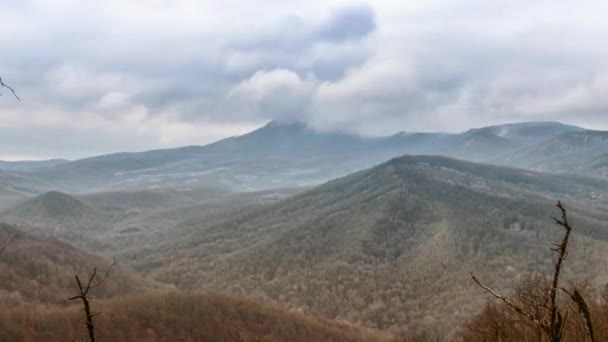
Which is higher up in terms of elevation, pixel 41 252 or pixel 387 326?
pixel 41 252

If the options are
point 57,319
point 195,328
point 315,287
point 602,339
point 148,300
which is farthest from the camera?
point 315,287

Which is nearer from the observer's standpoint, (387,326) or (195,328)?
(195,328)

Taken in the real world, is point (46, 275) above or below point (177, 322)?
above

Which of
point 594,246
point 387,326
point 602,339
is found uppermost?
point 602,339

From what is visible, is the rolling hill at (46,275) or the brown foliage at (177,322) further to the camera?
the rolling hill at (46,275)

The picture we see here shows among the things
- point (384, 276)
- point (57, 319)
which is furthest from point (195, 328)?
point (384, 276)

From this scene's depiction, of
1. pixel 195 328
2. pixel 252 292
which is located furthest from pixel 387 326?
pixel 195 328

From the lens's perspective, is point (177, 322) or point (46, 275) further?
point (46, 275)

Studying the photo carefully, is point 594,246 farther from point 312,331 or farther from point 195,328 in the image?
point 195,328

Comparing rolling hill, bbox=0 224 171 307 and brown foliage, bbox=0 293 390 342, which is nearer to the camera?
brown foliage, bbox=0 293 390 342

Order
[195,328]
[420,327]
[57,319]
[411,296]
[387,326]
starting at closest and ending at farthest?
[57,319]
[195,328]
[420,327]
[387,326]
[411,296]
